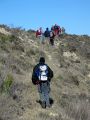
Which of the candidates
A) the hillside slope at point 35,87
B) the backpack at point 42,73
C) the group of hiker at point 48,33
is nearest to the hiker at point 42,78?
the backpack at point 42,73

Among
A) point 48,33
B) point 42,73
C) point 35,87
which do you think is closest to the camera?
point 42,73

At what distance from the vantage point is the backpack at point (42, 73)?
16.3m

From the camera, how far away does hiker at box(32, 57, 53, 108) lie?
16.3 metres

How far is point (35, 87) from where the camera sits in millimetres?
19266

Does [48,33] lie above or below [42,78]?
above

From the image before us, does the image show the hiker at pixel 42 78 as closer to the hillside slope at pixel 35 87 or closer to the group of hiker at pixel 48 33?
the hillside slope at pixel 35 87

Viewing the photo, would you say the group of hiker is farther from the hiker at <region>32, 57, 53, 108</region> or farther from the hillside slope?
the hiker at <region>32, 57, 53, 108</region>

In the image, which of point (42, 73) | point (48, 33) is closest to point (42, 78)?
point (42, 73)

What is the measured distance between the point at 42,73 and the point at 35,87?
120 inches

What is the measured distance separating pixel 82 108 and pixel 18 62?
8.75 meters

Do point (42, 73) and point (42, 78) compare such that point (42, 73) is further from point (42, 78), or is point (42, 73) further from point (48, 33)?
point (48, 33)

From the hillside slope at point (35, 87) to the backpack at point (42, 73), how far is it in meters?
1.05

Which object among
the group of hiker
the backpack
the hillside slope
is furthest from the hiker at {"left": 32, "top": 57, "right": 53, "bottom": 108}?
the group of hiker

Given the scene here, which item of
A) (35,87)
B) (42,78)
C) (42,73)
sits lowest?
(35,87)
